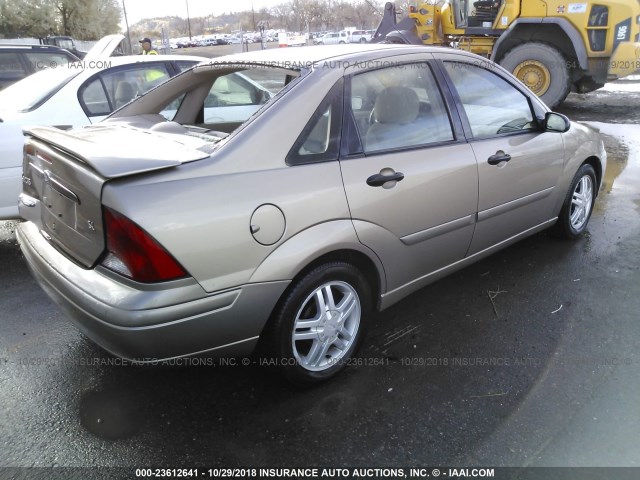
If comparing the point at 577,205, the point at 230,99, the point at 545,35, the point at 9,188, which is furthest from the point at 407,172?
the point at 545,35

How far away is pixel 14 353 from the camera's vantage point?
114 inches

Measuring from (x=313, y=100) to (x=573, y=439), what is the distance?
6.40 feet

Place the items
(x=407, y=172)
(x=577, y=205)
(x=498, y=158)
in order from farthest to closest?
1. (x=577, y=205)
2. (x=498, y=158)
3. (x=407, y=172)

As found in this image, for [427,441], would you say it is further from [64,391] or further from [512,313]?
[64,391]

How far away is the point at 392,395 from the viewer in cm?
252

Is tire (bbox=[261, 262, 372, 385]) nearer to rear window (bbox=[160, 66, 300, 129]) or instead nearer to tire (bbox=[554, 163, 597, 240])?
rear window (bbox=[160, 66, 300, 129])

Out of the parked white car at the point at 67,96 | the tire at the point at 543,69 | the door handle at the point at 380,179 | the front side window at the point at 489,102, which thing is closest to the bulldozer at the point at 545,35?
the tire at the point at 543,69

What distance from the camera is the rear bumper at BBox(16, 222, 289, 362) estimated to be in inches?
77.6

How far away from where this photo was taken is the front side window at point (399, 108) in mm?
2639

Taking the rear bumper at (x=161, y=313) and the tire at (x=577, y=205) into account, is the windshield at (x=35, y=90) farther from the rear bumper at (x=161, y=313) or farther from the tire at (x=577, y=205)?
the tire at (x=577, y=205)

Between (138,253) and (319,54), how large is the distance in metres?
1.51

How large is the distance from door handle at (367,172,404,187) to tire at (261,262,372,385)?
424 mm

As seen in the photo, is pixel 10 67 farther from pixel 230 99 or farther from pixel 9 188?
pixel 230 99

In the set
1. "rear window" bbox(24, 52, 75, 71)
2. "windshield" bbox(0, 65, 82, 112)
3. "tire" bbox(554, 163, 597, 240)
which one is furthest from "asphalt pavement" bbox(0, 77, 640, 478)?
"rear window" bbox(24, 52, 75, 71)
